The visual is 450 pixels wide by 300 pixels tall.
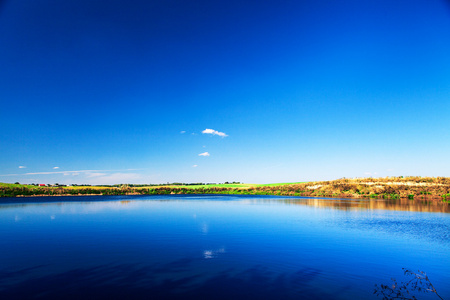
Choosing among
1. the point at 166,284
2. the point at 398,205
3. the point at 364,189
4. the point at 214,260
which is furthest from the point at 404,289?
the point at 364,189

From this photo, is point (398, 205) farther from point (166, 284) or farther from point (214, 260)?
point (166, 284)

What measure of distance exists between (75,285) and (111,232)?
13211mm

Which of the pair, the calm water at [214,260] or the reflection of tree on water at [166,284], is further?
the calm water at [214,260]

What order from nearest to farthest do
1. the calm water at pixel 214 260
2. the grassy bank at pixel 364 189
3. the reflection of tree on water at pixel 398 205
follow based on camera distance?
the calm water at pixel 214 260
the reflection of tree on water at pixel 398 205
the grassy bank at pixel 364 189

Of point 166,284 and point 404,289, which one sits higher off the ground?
point 166,284

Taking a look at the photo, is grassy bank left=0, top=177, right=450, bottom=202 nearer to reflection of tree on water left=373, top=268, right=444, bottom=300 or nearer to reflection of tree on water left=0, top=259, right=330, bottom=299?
reflection of tree on water left=373, top=268, right=444, bottom=300

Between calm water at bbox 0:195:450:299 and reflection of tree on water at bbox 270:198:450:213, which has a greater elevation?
calm water at bbox 0:195:450:299

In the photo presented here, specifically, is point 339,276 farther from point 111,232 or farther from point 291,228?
point 111,232

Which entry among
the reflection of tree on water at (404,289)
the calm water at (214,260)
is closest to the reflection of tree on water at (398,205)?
the calm water at (214,260)

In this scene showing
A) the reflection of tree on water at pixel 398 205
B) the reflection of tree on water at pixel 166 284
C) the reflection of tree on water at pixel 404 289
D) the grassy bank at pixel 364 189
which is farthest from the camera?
the grassy bank at pixel 364 189

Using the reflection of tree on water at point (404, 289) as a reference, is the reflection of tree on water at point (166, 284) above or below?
above

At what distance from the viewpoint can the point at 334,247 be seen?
1747 cm

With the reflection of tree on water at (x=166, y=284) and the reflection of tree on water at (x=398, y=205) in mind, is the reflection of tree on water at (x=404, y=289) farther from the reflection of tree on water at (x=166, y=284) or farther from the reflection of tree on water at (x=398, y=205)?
the reflection of tree on water at (x=398, y=205)

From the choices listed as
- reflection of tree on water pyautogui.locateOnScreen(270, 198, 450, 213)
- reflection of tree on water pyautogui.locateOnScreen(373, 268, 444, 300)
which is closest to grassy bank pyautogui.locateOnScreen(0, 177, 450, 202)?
reflection of tree on water pyautogui.locateOnScreen(270, 198, 450, 213)
